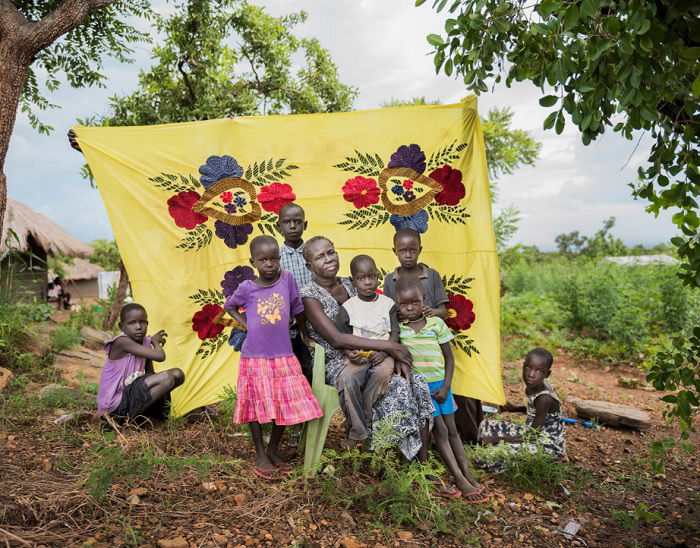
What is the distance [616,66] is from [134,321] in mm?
3468

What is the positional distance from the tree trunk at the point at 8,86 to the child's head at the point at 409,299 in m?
3.67

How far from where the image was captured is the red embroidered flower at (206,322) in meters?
4.36

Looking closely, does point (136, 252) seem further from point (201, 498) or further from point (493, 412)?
point (493, 412)

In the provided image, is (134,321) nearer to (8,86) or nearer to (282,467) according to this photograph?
(282,467)

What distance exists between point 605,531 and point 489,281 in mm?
1778

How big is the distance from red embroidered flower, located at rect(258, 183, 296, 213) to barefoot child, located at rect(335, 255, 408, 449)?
1289mm

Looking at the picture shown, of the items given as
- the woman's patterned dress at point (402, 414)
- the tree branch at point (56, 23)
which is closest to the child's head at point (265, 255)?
the woman's patterned dress at point (402, 414)

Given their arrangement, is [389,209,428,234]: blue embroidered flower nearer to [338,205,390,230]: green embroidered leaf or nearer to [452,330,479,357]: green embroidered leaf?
[338,205,390,230]: green embroidered leaf

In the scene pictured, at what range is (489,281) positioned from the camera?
13.5 ft

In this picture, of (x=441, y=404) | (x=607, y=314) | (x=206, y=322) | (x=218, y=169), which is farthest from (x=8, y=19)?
(x=607, y=314)

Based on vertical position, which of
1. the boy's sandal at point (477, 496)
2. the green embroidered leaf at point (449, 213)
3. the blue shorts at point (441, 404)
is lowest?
the boy's sandal at point (477, 496)

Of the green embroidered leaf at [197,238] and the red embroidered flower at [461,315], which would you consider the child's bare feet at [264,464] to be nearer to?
the red embroidered flower at [461,315]

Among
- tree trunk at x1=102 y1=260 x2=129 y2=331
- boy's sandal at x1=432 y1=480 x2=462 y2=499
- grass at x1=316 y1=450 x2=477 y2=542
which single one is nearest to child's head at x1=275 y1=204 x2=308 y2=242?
grass at x1=316 y1=450 x2=477 y2=542

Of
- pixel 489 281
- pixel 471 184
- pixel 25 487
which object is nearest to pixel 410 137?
pixel 471 184
